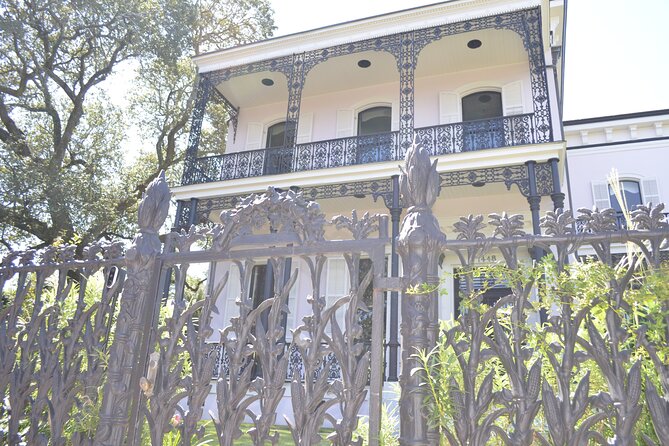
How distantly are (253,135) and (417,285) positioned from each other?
38.1 feet

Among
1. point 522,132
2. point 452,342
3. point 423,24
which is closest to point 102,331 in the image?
point 452,342

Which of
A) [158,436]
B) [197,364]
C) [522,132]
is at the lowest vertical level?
[158,436]

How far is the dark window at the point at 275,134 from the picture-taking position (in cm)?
1296

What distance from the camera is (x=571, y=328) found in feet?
6.27

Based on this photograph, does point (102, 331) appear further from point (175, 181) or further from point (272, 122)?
point (175, 181)

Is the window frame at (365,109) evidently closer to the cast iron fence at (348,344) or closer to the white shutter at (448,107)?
the white shutter at (448,107)

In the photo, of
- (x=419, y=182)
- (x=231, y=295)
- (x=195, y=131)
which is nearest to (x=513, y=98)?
(x=195, y=131)

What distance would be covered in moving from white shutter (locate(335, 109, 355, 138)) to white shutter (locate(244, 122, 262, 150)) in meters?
2.44

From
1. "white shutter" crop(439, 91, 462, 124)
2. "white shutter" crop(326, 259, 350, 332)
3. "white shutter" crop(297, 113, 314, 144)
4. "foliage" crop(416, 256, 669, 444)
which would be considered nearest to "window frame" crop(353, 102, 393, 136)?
"white shutter" crop(297, 113, 314, 144)

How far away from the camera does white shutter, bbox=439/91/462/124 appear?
1083cm

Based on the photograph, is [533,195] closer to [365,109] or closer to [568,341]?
[365,109]

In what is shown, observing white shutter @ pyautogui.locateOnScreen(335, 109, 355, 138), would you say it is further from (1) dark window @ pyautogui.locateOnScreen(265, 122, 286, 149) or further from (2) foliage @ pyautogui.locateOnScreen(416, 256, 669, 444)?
(2) foliage @ pyautogui.locateOnScreen(416, 256, 669, 444)

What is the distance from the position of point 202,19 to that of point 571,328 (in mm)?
16719

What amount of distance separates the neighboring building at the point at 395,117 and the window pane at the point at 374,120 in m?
0.03
